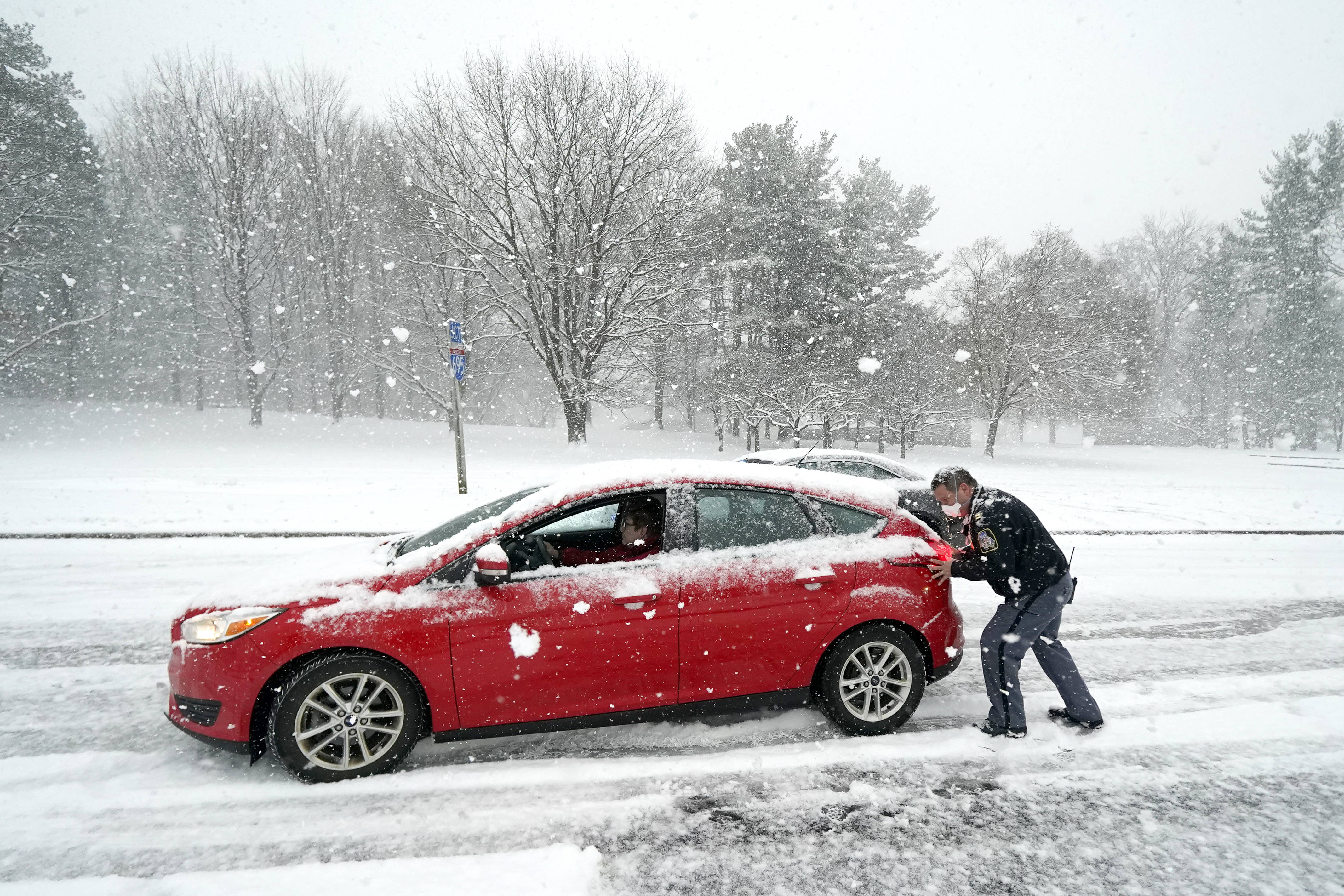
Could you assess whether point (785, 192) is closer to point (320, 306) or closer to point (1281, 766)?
point (320, 306)

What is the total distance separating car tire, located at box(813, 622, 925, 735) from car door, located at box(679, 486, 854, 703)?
0.21 m

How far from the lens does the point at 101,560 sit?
7.97m

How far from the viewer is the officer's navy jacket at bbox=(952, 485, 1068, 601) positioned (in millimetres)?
3777

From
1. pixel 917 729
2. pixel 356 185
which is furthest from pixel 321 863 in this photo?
pixel 356 185

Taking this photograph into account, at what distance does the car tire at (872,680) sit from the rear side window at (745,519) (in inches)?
27.5

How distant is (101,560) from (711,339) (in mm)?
26825

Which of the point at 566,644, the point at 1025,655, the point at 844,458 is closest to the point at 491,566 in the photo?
the point at 566,644

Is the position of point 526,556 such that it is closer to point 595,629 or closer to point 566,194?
point 595,629

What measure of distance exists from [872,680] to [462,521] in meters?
2.69

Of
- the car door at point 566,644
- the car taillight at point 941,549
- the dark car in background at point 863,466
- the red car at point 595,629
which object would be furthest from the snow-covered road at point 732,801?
the dark car in background at point 863,466

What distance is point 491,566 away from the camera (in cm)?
321

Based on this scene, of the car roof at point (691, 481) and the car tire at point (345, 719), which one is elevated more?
the car roof at point (691, 481)

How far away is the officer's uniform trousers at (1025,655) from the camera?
12.5 ft

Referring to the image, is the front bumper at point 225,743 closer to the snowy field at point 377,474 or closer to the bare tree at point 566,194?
the snowy field at point 377,474
